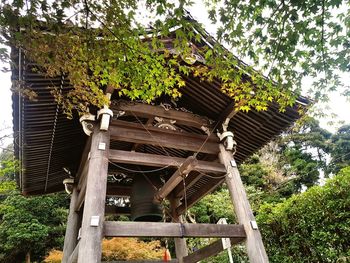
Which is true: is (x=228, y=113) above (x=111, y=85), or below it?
above

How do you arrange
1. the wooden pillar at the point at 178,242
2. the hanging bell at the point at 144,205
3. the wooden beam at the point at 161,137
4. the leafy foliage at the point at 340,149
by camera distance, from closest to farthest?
the wooden beam at the point at 161,137 < the hanging bell at the point at 144,205 < the wooden pillar at the point at 178,242 < the leafy foliage at the point at 340,149

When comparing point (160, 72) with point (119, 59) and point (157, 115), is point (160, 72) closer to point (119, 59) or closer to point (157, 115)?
point (119, 59)

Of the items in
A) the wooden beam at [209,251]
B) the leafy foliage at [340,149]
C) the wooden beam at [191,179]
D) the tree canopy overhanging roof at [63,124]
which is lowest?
the wooden beam at [209,251]

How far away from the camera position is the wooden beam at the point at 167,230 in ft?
10.6

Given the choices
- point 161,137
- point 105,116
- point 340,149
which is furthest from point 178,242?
point 340,149

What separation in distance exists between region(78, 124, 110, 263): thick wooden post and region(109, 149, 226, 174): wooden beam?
221 mm

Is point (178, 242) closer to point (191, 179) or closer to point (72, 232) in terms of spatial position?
point (191, 179)

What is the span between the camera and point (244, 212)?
4.10m

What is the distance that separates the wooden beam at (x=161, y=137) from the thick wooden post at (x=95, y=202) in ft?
0.98

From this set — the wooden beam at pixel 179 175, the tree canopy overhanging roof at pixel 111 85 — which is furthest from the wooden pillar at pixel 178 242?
the wooden beam at pixel 179 175

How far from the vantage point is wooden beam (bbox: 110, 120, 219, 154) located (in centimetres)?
430

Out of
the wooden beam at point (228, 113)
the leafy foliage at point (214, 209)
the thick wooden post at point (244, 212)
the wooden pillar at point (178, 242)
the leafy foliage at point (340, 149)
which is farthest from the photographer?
the leafy foliage at point (340, 149)

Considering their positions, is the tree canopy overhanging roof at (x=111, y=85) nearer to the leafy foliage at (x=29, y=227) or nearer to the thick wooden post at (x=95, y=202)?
the thick wooden post at (x=95, y=202)

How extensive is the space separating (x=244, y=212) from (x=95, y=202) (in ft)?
7.62
